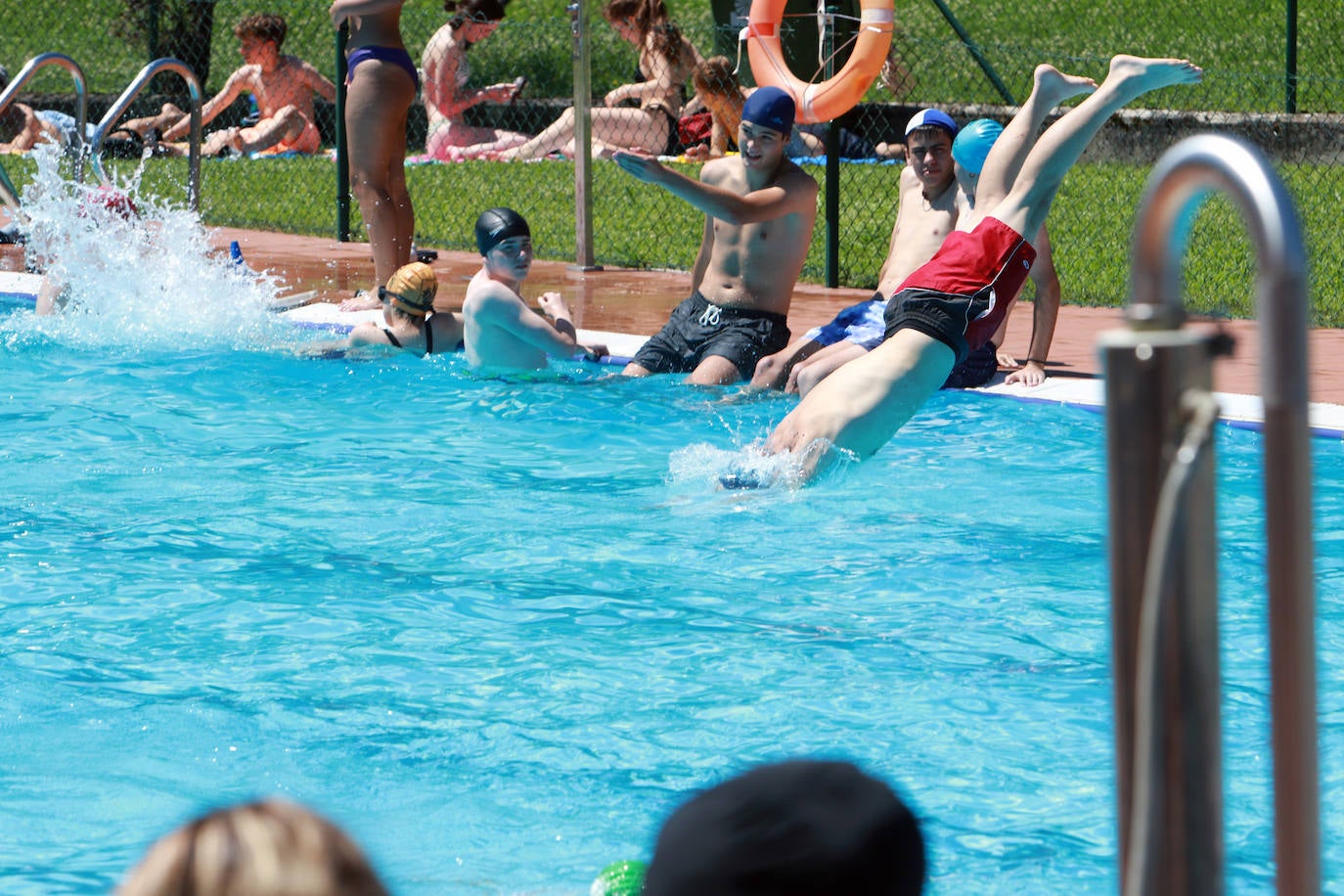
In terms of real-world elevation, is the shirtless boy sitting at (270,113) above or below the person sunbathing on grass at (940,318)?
above

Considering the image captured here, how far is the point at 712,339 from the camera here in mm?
8070

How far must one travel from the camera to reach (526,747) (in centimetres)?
400

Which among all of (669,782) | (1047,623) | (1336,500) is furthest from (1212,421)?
(1336,500)

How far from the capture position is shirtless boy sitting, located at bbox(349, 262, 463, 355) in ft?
27.0

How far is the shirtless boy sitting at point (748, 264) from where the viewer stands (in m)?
7.78

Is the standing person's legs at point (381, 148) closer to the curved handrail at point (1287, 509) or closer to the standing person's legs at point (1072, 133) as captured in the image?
the standing person's legs at point (1072, 133)

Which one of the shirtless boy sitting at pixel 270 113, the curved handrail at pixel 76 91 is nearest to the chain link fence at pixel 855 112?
the shirtless boy sitting at pixel 270 113

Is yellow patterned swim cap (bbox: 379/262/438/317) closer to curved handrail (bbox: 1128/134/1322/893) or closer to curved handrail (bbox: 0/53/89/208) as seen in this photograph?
curved handrail (bbox: 0/53/89/208)

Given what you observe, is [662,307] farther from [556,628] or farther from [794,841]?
[794,841]

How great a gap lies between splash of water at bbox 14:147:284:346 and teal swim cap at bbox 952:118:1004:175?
4118 mm

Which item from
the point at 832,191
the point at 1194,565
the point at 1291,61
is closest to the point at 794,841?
the point at 1194,565

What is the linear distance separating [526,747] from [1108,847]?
1409 mm

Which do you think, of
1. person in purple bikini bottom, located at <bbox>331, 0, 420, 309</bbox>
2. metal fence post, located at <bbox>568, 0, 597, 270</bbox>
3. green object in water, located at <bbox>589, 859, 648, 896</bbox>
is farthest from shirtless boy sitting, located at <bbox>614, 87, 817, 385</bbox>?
green object in water, located at <bbox>589, 859, 648, 896</bbox>

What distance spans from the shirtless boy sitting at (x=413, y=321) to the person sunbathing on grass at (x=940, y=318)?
3132 mm
